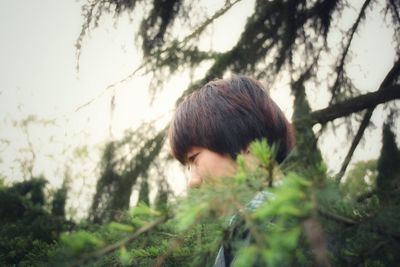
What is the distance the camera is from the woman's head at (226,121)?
1393mm

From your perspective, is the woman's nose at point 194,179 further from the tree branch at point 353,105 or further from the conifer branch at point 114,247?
the conifer branch at point 114,247

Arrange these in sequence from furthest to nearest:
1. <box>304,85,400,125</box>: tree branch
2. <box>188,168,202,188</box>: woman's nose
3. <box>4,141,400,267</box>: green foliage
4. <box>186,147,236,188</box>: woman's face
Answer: <box>304,85,400,125</box>: tree branch
<box>188,168,202,188</box>: woman's nose
<box>186,147,236,188</box>: woman's face
<box>4,141,400,267</box>: green foliage

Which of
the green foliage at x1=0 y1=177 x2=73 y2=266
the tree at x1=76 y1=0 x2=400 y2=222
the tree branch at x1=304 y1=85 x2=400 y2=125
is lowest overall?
the green foliage at x1=0 y1=177 x2=73 y2=266

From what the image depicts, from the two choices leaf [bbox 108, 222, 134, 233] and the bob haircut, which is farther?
the bob haircut

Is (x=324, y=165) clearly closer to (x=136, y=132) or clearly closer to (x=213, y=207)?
(x=213, y=207)

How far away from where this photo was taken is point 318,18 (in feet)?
10.8

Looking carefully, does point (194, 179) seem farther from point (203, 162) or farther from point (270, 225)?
point (270, 225)

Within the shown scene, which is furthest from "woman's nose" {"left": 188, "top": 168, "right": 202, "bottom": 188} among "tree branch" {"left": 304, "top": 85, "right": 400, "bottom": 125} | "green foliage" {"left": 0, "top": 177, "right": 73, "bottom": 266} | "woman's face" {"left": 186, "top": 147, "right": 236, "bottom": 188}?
"green foliage" {"left": 0, "top": 177, "right": 73, "bottom": 266}

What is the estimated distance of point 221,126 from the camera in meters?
1.41

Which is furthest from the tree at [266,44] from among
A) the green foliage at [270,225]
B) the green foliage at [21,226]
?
the green foliage at [270,225]

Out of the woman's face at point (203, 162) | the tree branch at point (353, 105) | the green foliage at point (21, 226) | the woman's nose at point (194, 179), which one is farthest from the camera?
the green foliage at point (21, 226)

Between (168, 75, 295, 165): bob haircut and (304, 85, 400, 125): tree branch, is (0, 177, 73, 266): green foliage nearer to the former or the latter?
(168, 75, 295, 165): bob haircut

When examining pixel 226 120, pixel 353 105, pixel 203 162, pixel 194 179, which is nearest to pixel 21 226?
pixel 194 179

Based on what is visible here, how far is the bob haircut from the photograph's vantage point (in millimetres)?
1393
